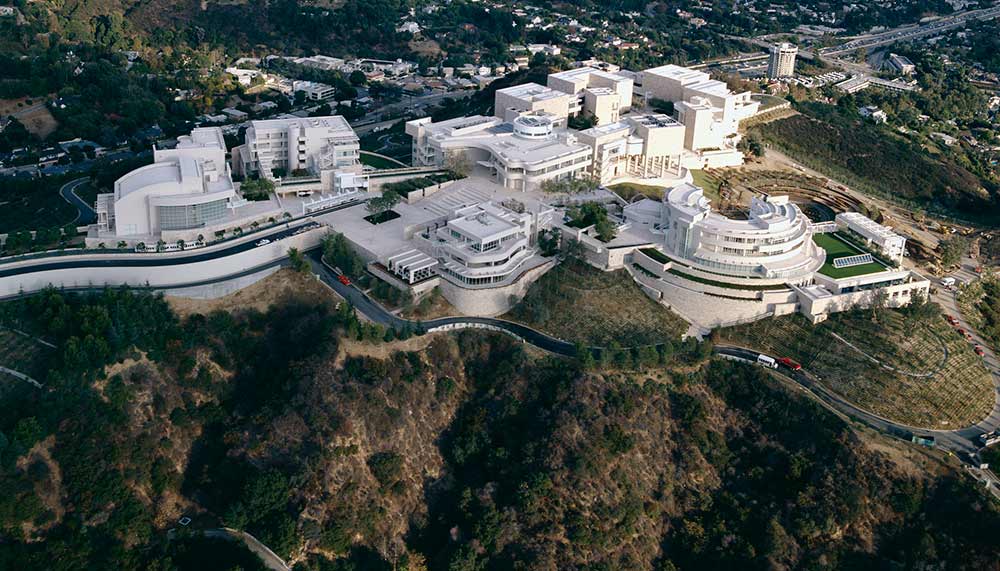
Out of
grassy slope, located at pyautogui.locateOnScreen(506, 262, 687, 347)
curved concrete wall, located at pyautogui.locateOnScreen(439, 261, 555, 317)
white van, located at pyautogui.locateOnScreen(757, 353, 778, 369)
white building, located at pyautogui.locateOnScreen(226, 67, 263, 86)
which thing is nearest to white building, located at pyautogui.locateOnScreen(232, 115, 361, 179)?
curved concrete wall, located at pyautogui.locateOnScreen(439, 261, 555, 317)

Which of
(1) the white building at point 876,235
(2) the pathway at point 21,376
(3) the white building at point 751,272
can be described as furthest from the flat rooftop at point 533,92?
(2) the pathway at point 21,376

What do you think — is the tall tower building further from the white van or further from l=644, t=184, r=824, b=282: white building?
the white van

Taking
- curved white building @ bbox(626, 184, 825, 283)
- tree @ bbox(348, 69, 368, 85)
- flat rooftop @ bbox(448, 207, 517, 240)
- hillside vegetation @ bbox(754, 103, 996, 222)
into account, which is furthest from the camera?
tree @ bbox(348, 69, 368, 85)

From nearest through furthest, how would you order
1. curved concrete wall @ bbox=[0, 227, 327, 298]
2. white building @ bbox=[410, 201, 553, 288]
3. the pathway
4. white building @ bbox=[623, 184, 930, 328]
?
1. the pathway
2. curved concrete wall @ bbox=[0, 227, 327, 298]
3. white building @ bbox=[410, 201, 553, 288]
4. white building @ bbox=[623, 184, 930, 328]

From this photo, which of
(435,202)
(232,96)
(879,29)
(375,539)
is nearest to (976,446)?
(375,539)

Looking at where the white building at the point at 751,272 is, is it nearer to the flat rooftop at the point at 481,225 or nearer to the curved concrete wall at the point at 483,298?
the curved concrete wall at the point at 483,298

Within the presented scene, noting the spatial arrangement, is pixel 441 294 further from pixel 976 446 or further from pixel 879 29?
pixel 879 29

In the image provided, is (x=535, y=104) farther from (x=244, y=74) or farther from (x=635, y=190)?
(x=244, y=74)

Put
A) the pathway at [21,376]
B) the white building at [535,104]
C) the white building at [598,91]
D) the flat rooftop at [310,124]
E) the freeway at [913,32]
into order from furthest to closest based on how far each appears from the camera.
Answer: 1. the freeway at [913,32]
2. the white building at [598,91]
3. the white building at [535,104]
4. the flat rooftop at [310,124]
5. the pathway at [21,376]
